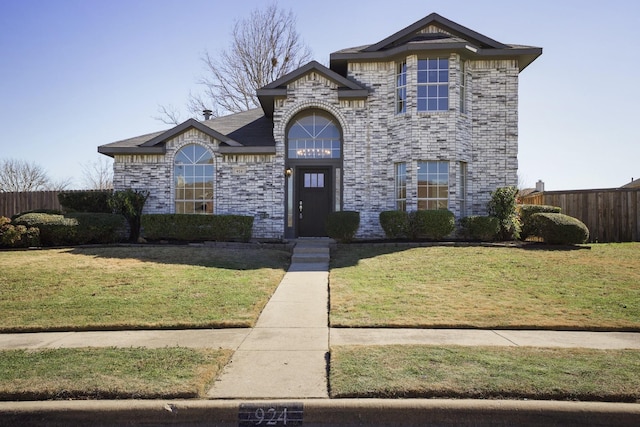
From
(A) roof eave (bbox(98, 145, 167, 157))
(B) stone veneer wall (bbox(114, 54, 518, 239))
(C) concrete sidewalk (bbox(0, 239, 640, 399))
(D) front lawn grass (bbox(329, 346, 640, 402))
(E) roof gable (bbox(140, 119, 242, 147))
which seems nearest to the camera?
(D) front lawn grass (bbox(329, 346, 640, 402))

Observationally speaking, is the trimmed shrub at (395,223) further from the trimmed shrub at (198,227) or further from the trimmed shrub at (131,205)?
the trimmed shrub at (131,205)

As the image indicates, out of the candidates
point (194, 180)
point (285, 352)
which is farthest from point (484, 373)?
point (194, 180)

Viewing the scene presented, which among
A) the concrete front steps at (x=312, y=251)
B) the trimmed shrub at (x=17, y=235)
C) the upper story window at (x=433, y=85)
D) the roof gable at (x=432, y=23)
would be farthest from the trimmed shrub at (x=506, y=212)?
the trimmed shrub at (x=17, y=235)

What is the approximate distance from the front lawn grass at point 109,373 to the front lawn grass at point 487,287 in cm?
260

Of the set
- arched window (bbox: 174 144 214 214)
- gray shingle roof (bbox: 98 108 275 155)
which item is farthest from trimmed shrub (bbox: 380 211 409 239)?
arched window (bbox: 174 144 214 214)

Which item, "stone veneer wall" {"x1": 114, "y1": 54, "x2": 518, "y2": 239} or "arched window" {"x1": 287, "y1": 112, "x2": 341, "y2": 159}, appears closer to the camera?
"stone veneer wall" {"x1": 114, "y1": 54, "x2": 518, "y2": 239}

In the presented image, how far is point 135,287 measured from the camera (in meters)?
9.29

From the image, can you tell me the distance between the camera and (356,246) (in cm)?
1463

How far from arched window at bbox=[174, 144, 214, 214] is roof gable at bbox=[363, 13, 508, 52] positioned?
22.9 ft

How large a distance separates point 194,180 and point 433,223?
333 inches

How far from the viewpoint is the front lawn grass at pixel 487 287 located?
287 inches

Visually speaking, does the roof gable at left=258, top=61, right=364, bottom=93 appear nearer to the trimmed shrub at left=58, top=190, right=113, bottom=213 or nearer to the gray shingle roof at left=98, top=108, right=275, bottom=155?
the gray shingle roof at left=98, top=108, right=275, bottom=155

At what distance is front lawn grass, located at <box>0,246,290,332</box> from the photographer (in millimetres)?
7320

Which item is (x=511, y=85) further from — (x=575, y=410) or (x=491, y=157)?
(x=575, y=410)
